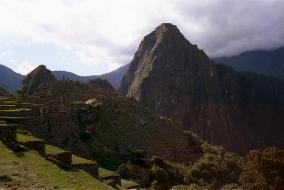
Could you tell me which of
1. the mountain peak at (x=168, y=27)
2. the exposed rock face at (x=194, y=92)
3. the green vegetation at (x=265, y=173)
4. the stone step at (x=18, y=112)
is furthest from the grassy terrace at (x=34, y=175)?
the mountain peak at (x=168, y=27)

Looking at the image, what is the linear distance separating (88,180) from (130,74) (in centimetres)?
15636

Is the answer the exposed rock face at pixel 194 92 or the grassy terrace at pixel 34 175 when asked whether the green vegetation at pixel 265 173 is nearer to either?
the grassy terrace at pixel 34 175

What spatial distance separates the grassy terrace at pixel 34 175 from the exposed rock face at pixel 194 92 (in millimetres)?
128429

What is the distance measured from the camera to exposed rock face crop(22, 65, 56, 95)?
80938 mm

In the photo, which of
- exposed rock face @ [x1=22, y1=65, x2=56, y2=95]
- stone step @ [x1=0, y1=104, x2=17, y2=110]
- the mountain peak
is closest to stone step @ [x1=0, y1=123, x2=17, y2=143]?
stone step @ [x1=0, y1=104, x2=17, y2=110]

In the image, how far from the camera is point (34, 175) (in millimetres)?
17250

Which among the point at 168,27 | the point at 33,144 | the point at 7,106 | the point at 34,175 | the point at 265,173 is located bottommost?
the point at 265,173

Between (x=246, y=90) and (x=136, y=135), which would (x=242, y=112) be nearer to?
(x=246, y=90)

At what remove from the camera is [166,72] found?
520ft

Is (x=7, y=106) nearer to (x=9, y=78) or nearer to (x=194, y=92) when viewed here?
(x=194, y=92)

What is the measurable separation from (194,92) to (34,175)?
495ft

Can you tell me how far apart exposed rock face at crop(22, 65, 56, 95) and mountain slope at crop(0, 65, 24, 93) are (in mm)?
77433

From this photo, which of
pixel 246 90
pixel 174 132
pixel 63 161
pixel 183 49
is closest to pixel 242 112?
pixel 246 90

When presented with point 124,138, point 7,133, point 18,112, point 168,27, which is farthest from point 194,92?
point 7,133
